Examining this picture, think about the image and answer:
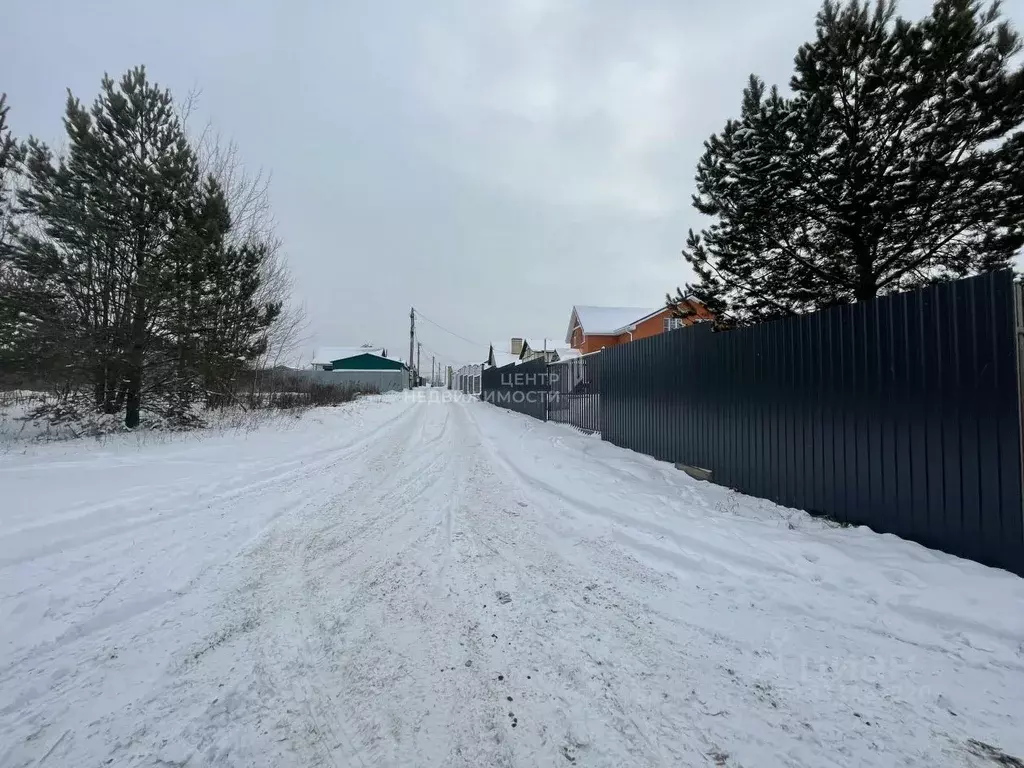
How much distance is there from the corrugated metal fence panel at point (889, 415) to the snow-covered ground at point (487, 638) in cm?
33

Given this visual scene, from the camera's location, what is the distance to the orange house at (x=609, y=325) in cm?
2931

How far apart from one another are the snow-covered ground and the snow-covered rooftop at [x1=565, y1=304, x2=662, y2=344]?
2875 centimetres

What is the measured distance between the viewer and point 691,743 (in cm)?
162

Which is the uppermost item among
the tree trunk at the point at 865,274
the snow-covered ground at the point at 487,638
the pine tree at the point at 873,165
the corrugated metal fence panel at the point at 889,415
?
the pine tree at the point at 873,165

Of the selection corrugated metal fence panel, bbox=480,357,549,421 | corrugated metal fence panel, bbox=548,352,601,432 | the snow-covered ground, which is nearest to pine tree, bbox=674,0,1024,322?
corrugated metal fence panel, bbox=548,352,601,432

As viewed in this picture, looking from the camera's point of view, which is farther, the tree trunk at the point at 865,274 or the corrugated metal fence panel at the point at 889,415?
the tree trunk at the point at 865,274

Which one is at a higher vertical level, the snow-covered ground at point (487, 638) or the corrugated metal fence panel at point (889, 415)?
the corrugated metal fence panel at point (889, 415)

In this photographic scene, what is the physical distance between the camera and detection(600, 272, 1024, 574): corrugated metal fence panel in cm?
280

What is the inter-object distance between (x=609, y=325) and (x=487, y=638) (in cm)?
3235

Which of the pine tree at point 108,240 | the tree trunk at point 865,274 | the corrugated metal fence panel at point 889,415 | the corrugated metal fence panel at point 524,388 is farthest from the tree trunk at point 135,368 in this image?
the tree trunk at point 865,274

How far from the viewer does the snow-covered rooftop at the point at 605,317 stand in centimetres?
3244

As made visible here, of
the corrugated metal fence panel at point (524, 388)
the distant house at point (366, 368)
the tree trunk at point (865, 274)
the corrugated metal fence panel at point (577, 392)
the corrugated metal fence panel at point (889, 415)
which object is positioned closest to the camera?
the corrugated metal fence panel at point (889, 415)

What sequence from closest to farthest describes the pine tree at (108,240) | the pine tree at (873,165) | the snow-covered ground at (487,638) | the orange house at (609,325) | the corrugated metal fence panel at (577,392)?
1. the snow-covered ground at (487,638)
2. the pine tree at (873,165)
3. the pine tree at (108,240)
4. the corrugated metal fence panel at (577,392)
5. the orange house at (609,325)

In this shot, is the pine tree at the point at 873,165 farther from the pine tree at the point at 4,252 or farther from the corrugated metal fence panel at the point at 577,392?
the pine tree at the point at 4,252
